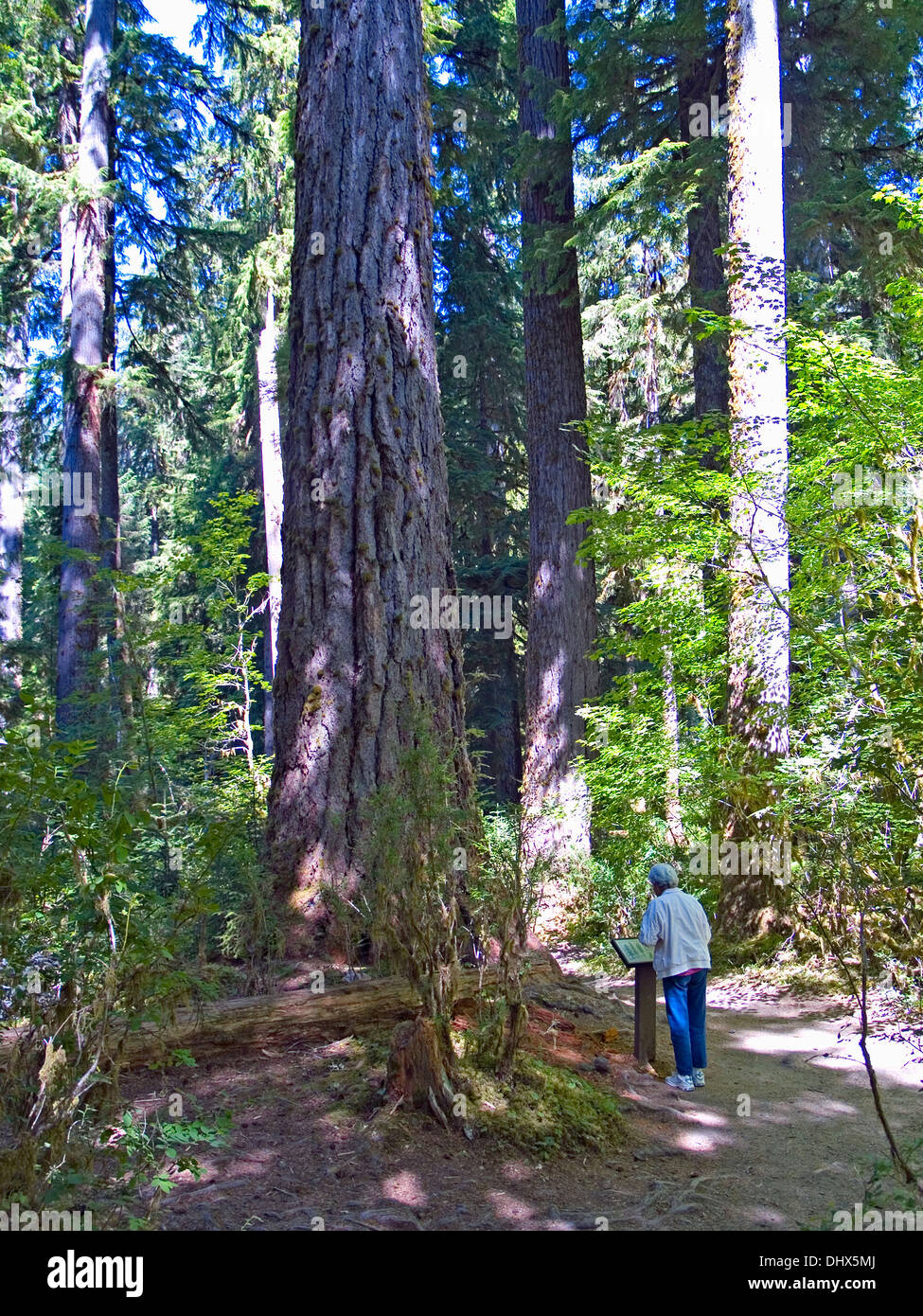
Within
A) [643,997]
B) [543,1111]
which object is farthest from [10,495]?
[543,1111]

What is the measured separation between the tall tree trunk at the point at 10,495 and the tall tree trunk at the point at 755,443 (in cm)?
1454

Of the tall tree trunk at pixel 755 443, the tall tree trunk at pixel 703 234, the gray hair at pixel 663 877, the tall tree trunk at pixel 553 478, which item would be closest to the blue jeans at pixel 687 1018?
the gray hair at pixel 663 877

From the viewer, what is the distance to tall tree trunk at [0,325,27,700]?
19.3 m

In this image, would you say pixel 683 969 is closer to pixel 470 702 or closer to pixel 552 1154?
pixel 552 1154

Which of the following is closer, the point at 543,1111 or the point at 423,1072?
the point at 423,1072

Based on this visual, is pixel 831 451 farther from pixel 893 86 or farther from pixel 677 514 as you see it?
pixel 893 86

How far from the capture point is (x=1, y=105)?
15.2 meters

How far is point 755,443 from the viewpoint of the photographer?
850cm

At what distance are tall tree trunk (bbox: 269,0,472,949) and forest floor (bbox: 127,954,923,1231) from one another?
50.7 inches

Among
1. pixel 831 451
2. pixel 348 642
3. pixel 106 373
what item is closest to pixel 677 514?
pixel 831 451

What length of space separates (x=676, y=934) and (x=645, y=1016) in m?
0.54

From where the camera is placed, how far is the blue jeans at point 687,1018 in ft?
18.2

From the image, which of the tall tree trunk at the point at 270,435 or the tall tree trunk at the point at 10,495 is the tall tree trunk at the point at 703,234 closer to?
the tall tree trunk at the point at 270,435
